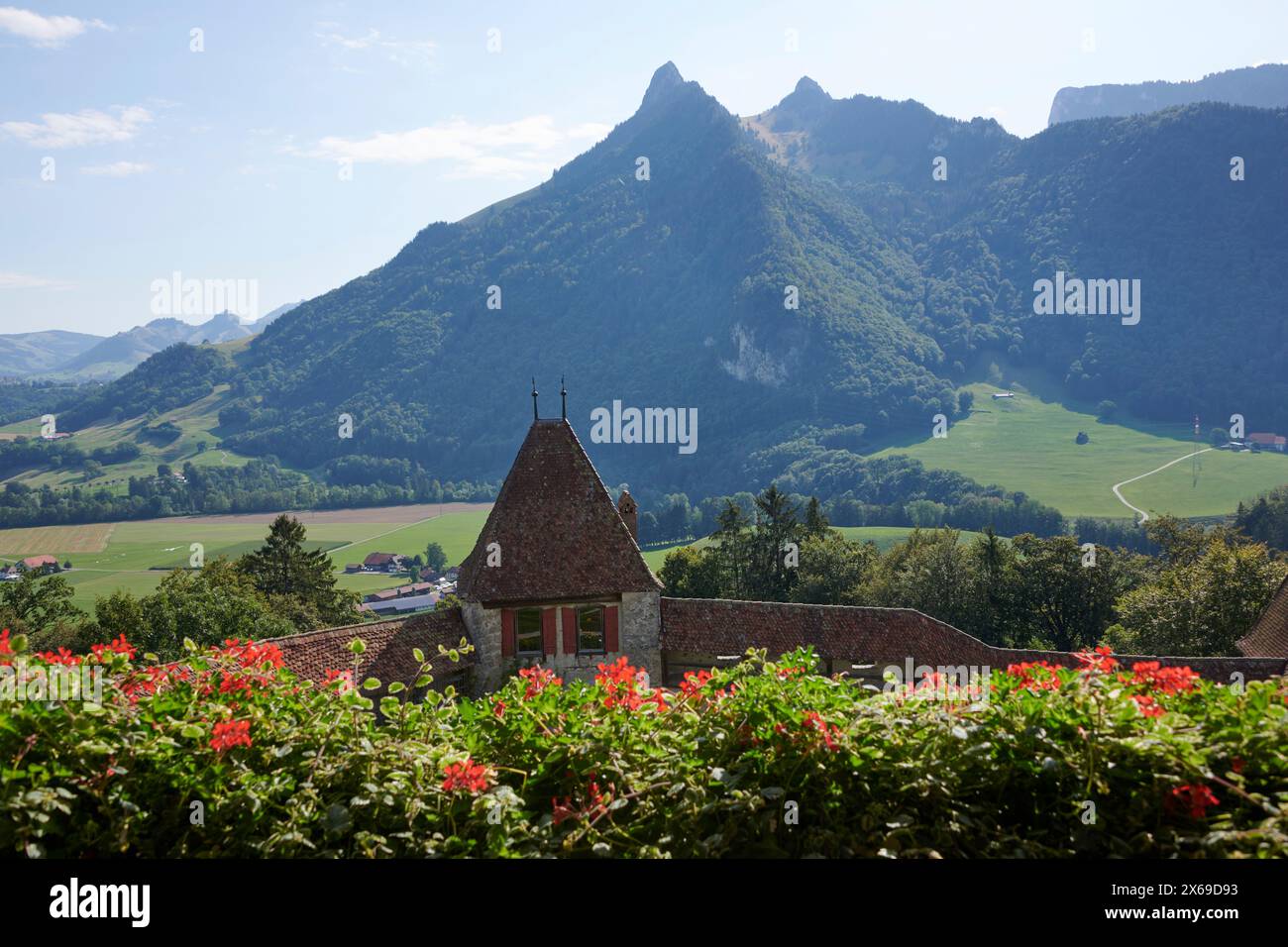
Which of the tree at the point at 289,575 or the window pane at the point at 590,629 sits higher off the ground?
the window pane at the point at 590,629

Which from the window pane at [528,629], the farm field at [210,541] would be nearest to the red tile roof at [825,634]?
the window pane at [528,629]

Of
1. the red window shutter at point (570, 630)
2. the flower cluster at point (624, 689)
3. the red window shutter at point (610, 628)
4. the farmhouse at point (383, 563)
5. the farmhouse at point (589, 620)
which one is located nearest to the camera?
the flower cluster at point (624, 689)

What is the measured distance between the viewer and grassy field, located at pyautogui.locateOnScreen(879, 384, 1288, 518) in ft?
400

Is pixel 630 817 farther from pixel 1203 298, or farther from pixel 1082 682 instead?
pixel 1203 298

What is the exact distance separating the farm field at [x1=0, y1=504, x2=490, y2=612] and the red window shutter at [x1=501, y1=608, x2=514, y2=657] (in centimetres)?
7776

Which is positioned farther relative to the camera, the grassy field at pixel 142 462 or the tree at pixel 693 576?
the grassy field at pixel 142 462

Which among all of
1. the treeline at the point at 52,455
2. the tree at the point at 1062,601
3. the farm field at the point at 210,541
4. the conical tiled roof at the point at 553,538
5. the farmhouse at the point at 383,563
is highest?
the treeline at the point at 52,455

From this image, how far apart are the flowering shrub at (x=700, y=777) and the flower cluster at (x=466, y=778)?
14 millimetres

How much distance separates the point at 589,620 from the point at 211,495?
145062 millimetres

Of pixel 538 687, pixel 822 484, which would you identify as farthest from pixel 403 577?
pixel 538 687

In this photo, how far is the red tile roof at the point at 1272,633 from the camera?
77.2ft

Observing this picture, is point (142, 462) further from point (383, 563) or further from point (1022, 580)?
point (1022, 580)

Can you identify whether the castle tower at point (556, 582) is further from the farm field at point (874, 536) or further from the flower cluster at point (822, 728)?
the farm field at point (874, 536)
